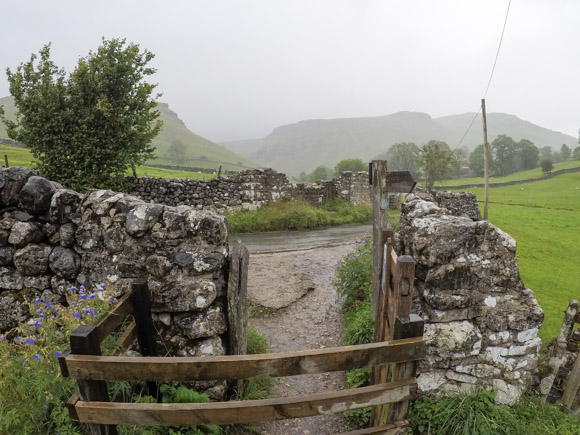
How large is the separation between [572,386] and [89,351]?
5.63 m

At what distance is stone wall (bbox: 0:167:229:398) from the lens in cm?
432

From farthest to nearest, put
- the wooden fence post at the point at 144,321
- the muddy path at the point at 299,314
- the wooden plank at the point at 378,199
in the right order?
the wooden plank at the point at 378,199 → the muddy path at the point at 299,314 → the wooden fence post at the point at 144,321

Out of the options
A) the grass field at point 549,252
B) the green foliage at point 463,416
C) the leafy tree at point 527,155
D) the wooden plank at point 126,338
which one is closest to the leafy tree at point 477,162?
the leafy tree at point 527,155

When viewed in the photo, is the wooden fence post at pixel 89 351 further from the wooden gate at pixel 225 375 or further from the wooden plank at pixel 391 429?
the wooden plank at pixel 391 429

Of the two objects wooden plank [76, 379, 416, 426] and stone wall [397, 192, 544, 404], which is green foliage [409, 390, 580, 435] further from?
wooden plank [76, 379, 416, 426]

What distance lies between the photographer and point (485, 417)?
4.08 metres

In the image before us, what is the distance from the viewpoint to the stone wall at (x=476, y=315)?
4422 mm

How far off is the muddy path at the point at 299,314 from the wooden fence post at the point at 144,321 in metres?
1.73

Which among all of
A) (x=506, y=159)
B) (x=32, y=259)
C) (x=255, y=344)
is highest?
(x=506, y=159)

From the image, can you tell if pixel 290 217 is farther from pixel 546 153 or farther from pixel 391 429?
pixel 546 153

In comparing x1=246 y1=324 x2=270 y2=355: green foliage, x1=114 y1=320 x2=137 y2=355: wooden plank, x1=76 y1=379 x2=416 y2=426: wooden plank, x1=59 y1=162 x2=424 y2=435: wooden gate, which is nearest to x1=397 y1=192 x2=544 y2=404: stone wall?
x1=59 y1=162 x2=424 y2=435: wooden gate

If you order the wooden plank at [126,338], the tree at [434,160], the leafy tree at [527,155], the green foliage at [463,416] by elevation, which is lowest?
the green foliage at [463,416]

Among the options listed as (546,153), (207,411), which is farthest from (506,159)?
(207,411)

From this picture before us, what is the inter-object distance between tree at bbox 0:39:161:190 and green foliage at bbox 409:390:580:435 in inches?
573
